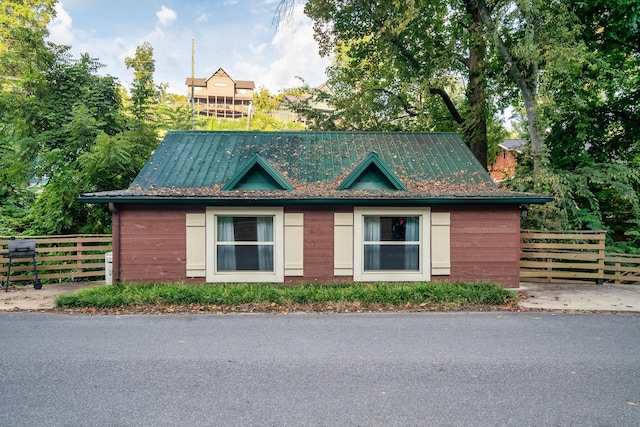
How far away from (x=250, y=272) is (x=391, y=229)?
3741mm

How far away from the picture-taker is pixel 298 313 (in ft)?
28.2

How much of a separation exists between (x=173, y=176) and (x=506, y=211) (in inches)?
346

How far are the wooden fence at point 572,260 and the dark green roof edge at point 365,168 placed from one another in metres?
4.27

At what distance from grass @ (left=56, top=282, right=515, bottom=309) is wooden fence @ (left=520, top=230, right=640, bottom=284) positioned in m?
3.30

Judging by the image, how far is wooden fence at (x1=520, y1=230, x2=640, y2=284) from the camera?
11828 mm

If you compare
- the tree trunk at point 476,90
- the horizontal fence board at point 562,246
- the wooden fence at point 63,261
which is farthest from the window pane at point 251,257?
the tree trunk at point 476,90

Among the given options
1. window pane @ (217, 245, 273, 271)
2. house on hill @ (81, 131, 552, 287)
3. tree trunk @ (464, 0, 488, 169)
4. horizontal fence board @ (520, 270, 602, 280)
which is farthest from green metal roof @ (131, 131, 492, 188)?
tree trunk @ (464, 0, 488, 169)

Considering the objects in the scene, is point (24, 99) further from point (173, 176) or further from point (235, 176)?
point (235, 176)

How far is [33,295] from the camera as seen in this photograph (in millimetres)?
10242

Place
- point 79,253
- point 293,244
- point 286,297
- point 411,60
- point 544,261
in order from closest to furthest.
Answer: point 286,297, point 293,244, point 79,253, point 544,261, point 411,60

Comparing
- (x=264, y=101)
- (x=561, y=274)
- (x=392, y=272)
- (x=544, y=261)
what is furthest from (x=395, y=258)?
(x=264, y=101)

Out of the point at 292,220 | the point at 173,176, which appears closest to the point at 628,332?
the point at 292,220

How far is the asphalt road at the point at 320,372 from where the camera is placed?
4.10 meters

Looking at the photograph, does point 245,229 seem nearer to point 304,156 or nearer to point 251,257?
point 251,257
